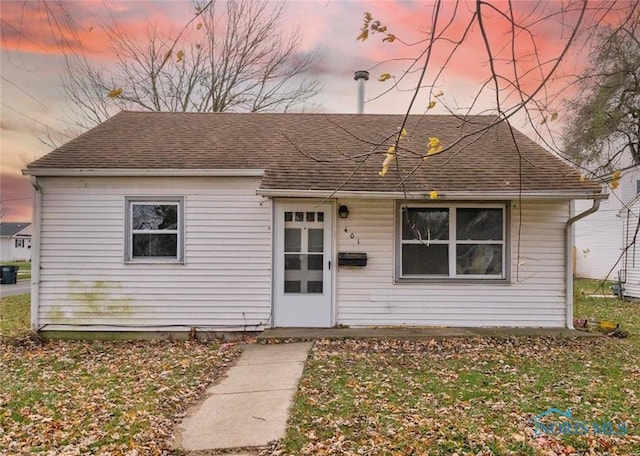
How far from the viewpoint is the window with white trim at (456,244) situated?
8219mm

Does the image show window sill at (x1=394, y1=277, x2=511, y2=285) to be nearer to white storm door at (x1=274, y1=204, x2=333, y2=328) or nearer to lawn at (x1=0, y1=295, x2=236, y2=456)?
white storm door at (x1=274, y1=204, x2=333, y2=328)

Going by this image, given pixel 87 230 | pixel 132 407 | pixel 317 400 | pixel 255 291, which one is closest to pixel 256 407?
pixel 317 400

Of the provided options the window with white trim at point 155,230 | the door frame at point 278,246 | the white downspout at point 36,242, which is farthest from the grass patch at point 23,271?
the door frame at point 278,246

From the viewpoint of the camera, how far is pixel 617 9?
3.45m

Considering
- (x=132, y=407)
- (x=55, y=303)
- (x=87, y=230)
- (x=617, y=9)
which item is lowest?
(x=132, y=407)

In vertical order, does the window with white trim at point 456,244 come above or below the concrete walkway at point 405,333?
above

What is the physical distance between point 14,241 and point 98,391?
54.6 m

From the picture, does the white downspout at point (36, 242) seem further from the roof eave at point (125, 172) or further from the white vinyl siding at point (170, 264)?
the roof eave at point (125, 172)

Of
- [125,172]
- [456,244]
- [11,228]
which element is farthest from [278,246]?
[11,228]

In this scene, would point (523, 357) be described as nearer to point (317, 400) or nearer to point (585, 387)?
point (585, 387)

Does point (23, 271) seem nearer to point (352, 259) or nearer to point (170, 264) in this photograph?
point (170, 264)

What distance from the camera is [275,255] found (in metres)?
8.15

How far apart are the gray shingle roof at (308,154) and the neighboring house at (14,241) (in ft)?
154

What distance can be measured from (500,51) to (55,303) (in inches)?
327
